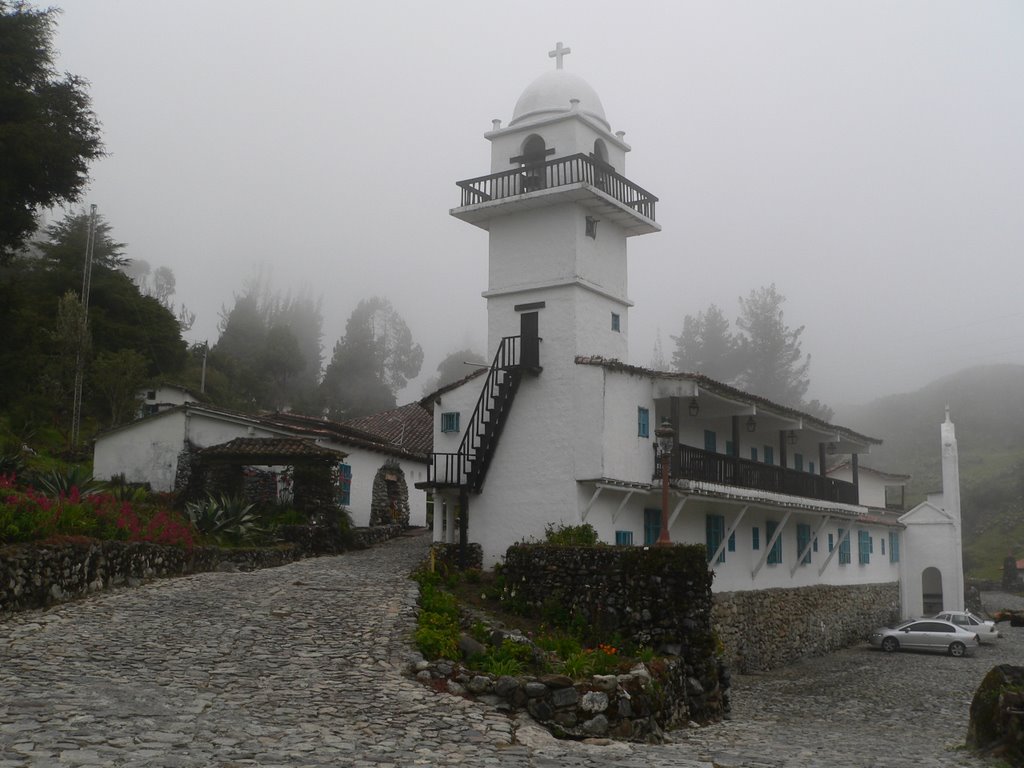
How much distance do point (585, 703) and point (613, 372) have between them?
37.8 ft

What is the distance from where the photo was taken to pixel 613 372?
23188mm

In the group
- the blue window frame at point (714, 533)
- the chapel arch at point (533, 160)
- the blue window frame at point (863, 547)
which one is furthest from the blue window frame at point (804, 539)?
the chapel arch at point (533, 160)

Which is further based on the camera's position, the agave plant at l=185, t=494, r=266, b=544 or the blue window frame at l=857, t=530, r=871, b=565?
the blue window frame at l=857, t=530, r=871, b=565

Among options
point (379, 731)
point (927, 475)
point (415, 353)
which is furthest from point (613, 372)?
point (927, 475)

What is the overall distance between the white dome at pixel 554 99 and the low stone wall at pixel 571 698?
1668 cm

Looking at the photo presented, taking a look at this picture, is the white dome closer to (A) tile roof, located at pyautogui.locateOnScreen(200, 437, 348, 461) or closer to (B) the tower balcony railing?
(B) the tower balcony railing

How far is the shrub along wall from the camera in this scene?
1625 cm

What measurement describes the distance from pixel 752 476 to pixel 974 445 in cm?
8107

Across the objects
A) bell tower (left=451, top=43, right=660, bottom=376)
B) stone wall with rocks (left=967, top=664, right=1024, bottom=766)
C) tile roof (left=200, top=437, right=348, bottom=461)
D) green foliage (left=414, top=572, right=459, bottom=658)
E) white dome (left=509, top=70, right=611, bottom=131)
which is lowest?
stone wall with rocks (left=967, top=664, right=1024, bottom=766)

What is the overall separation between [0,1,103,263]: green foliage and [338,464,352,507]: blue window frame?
484 inches

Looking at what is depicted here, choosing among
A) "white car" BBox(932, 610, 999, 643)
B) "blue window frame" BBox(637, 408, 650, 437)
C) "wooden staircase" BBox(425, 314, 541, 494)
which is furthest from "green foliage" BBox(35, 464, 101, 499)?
"white car" BBox(932, 610, 999, 643)

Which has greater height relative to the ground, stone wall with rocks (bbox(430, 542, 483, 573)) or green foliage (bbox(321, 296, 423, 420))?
green foliage (bbox(321, 296, 423, 420))

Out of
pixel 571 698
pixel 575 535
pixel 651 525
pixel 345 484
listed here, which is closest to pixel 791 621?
pixel 651 525

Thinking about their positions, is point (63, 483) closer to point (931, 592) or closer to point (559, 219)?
point (559, 219)
